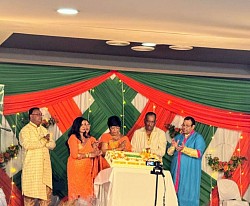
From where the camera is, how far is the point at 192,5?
734 centimetres

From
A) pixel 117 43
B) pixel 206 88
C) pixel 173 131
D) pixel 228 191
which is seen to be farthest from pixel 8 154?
pixel 228 191

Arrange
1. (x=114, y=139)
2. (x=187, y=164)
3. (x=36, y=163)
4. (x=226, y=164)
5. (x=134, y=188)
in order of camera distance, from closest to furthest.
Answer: (x=134, y=188)
(x=36, y=163)
(x=114, y=139)
(x=187, y=164)
(x=226, y=164)

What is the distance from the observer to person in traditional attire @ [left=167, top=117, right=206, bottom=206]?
11.1 meters

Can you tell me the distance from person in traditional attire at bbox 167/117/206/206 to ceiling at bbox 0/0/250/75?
110cm

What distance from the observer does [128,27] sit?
9055 millimetres

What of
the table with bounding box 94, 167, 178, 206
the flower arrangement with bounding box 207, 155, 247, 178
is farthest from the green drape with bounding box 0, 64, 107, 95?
the table with bounding box 94, 167, 178, 206

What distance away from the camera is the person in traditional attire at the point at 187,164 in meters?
11.1

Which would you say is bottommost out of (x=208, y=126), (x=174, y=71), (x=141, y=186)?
(x=141, y=186)

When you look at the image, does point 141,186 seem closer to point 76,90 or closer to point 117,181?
point 117,181

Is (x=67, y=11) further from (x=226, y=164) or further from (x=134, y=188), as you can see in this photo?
(x=226, y=164)

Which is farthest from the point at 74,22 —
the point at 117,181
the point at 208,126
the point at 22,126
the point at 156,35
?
the point at 208,126

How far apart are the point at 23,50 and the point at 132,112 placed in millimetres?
1757

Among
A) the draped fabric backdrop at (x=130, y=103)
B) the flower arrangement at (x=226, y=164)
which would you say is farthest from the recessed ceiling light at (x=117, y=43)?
the flower arrangement at (x=226, y=164)

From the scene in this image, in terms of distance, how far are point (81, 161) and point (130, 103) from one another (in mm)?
1561
